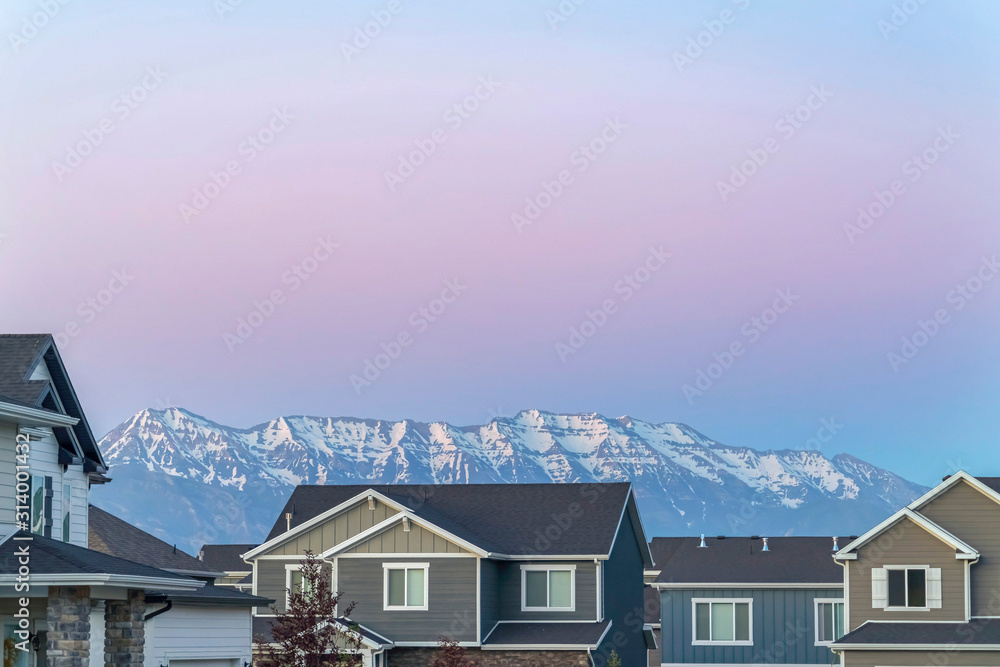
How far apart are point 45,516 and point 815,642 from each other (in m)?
33.1

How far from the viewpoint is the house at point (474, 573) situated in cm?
4397

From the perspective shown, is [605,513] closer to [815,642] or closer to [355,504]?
[355,504]

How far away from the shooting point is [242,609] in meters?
35.8

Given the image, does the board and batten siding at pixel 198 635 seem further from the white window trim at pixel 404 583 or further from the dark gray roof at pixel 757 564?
the dark gray roof at pixel 757 564

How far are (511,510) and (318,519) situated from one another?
22.6 feet

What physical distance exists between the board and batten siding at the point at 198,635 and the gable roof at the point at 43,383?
4067mm

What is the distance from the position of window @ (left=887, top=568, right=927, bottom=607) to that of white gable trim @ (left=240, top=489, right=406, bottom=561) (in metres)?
14.9

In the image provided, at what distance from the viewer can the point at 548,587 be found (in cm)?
4612

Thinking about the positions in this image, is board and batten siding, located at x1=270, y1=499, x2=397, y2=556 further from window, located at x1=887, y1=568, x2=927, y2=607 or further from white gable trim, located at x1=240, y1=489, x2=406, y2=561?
window, located at x1=887, y1=568, x2=927, y2=607

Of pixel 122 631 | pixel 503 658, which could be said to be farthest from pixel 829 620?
pixel 122 631

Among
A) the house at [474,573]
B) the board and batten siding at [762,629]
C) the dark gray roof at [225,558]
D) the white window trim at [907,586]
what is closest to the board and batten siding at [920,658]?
the white window trim at [907,586]

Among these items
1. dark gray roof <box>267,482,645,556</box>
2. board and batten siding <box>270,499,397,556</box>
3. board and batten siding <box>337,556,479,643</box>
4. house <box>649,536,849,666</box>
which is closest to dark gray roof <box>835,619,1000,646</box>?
dark gray roof <box>267,482,645,556</box>

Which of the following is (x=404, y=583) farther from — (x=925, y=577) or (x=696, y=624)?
(x=696, y=624)

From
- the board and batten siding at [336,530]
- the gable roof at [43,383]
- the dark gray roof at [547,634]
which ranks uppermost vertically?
the gable roof at [43,383]
